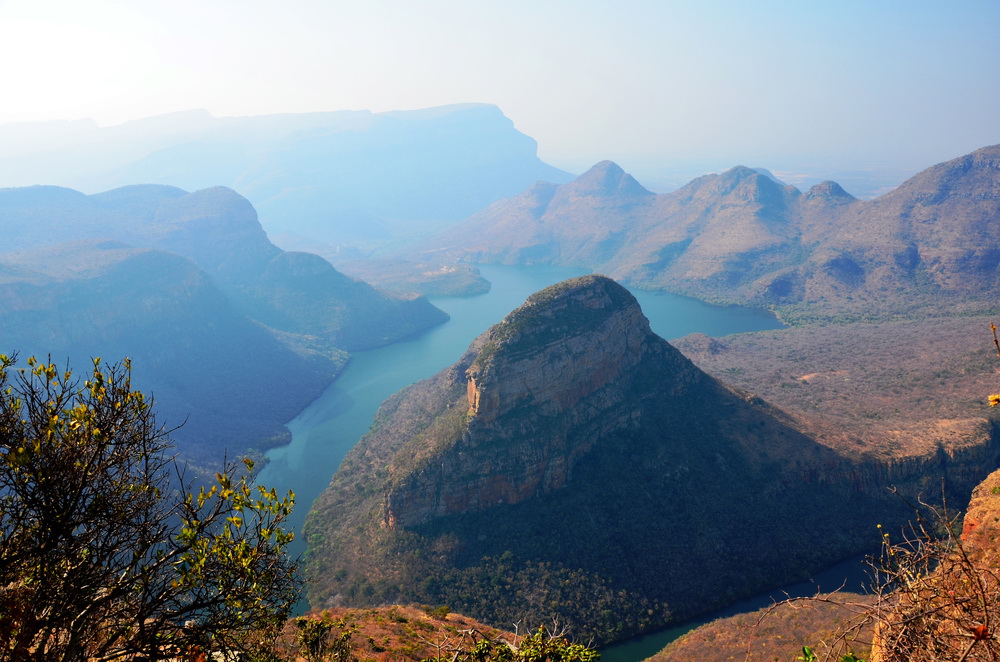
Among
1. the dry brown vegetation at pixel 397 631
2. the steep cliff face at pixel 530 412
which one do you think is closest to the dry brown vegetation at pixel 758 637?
the dry brown vegetation at pixel 397 631

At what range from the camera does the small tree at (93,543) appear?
6926 millimetres

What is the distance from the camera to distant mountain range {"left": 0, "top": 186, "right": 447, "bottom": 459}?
66.8 m

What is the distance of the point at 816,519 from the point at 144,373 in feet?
255

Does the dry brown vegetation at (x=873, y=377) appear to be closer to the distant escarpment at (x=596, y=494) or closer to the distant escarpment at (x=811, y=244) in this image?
the distant escarpment at (x=596, y=494)

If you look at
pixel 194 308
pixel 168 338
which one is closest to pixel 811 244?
pixel 194 308

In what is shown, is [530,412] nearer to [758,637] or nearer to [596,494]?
[596,494]

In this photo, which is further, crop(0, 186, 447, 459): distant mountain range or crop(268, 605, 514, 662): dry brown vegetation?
crop(0, 186, 447, 459): distant mountain range

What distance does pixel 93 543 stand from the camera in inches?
320

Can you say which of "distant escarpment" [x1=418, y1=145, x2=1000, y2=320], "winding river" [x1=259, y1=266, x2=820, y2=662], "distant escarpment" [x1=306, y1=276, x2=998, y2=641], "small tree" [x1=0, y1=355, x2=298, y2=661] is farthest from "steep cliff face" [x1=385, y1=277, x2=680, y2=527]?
"distant escarpment" [x1=418, y1=145, x2=1000, y2=320]

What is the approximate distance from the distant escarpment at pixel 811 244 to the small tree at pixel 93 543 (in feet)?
373

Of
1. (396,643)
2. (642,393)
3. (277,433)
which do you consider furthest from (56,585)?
(277,433)

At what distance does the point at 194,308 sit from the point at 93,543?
86.2m

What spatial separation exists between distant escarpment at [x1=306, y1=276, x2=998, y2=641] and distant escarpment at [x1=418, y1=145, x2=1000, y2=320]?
2806 inches

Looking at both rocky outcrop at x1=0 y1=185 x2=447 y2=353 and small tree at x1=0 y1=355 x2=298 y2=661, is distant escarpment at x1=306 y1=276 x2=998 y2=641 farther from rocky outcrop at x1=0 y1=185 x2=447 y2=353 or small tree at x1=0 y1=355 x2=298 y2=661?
rocky outcrop at x1=0 y1=185 x2=447 y2=353
